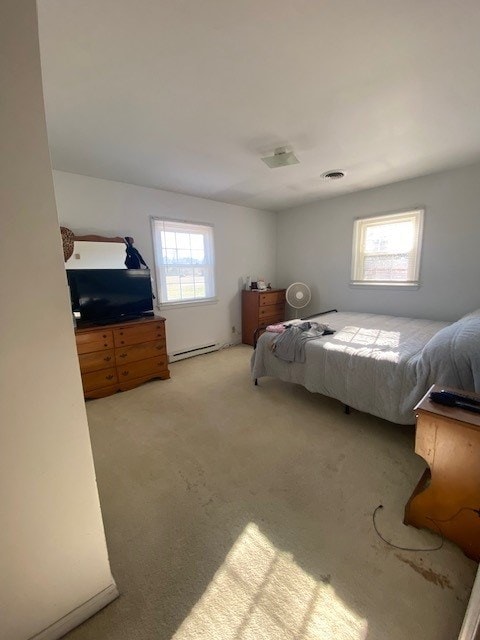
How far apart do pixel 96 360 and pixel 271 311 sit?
2.84 meters

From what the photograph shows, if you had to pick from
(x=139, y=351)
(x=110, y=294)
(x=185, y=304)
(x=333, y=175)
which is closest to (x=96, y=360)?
(x=139, y=351)

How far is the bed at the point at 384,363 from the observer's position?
1.80 metres

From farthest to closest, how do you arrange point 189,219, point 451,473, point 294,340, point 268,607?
1. point 189,219
2. point 294,340
3. point 451,473
4. point 268,607

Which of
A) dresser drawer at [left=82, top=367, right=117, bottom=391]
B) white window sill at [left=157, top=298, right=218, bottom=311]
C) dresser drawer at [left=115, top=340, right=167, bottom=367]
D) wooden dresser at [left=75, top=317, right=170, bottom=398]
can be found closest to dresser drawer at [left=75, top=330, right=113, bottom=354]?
wooden dresser at [left=75, top=317, right=170, bottom=398]

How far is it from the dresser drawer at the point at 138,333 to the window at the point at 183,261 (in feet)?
2.13

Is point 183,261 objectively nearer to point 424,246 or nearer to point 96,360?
point 96,360

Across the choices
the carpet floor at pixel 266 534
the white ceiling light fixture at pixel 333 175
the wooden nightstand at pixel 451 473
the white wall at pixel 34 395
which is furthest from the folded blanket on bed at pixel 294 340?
the white wall at pixel 34 395

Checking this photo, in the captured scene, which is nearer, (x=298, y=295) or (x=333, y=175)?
(x=333, y=175)

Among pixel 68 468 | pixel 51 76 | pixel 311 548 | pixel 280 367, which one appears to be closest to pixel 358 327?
pixel 280 367

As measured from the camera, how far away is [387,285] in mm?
3799

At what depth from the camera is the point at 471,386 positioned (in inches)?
69.2

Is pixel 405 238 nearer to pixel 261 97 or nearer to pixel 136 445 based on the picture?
pixel 261 97

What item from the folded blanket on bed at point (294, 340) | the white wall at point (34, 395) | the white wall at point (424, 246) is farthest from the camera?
the white wall at point (424, 246)

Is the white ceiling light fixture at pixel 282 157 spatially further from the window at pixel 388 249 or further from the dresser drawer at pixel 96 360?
the dresser drawer at pixel 96 360
